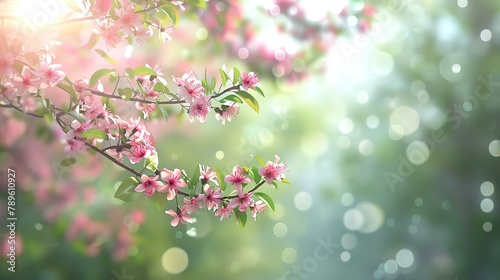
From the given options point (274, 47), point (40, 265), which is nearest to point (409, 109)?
point (274, 47)

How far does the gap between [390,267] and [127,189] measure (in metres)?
2.17

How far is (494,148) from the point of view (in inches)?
119

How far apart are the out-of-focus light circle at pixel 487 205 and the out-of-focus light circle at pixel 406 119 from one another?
501 millimetres

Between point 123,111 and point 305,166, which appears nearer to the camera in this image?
point 123,111

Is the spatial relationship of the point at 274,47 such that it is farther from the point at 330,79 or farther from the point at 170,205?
the point at 170,205

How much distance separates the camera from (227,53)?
2391 millimetres

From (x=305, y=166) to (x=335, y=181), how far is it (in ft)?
0.64

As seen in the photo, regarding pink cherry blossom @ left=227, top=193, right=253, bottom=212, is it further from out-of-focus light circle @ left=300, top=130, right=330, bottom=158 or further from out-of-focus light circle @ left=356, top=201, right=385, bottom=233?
out-of-focus light circle @ left=356, top=201, right=385, bottom=233

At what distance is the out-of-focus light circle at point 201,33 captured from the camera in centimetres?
240

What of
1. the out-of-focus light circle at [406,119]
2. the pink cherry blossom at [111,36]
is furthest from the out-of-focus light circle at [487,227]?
the pink cherry blossom at [111,36]

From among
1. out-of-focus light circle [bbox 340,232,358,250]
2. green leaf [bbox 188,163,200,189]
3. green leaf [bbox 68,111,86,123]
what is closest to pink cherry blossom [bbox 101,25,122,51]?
green leaf [bbox 68,111,86,123]

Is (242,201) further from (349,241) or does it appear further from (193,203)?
(349,241)

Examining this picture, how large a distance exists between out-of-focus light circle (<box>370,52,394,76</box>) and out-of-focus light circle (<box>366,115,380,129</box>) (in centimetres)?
22

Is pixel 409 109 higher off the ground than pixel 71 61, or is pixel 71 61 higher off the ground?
pixel 409 109
